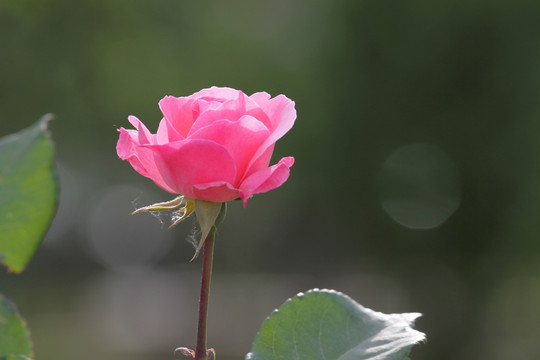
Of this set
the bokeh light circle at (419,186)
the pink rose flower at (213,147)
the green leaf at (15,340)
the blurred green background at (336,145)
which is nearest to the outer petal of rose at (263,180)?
the pink rose flower at (213,147)

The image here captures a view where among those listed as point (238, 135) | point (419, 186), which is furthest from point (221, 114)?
point (419, 186)

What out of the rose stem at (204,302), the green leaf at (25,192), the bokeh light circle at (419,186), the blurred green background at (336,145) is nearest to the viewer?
the green leaf at (25,192)

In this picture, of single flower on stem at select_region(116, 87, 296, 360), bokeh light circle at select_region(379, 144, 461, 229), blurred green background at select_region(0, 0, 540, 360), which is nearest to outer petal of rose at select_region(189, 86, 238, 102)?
single flower on stem at select_region(116, 87, 296, 360)

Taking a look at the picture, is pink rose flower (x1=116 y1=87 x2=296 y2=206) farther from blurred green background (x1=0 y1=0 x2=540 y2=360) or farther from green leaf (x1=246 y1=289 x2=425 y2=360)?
blurred green background (x1=0 y1=0 x2=540 y2=360)

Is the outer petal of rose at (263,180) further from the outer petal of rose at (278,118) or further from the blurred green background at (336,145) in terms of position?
the blurred green background at (336,145)

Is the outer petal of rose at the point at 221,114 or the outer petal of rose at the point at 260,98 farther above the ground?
the outer petal of rose at the point at 260,98

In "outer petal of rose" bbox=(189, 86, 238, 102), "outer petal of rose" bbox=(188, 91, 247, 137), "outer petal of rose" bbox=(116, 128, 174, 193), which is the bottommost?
"outer petal of rose" bbox=(116, 128, 174, 193)

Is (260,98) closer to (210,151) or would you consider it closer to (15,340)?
(210,151)
